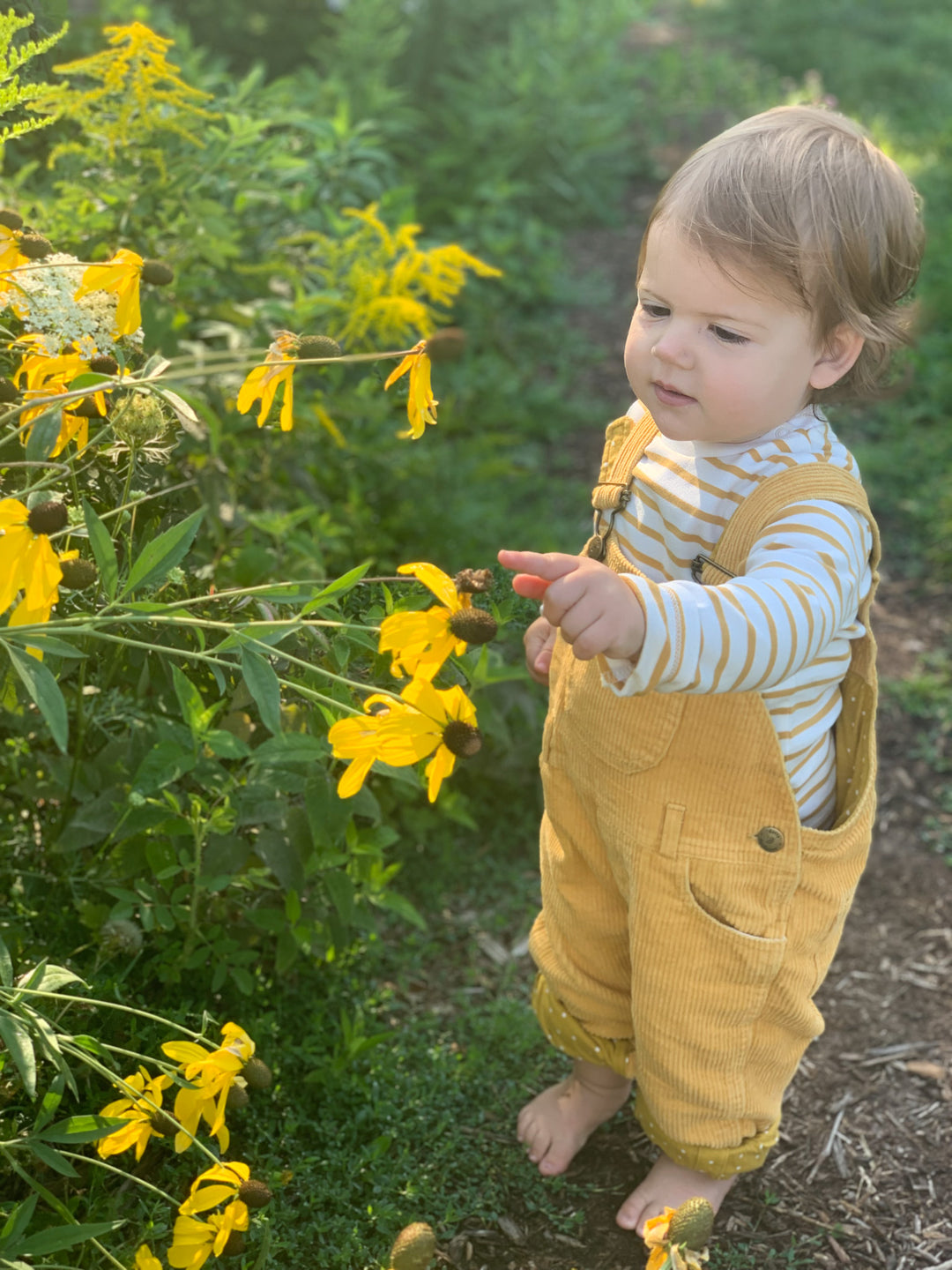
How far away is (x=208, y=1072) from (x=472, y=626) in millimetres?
621

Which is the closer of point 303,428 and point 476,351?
point 303,428

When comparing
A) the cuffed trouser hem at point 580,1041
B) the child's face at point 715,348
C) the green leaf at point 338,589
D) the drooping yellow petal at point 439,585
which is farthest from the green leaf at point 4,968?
the child's face at point 715,348

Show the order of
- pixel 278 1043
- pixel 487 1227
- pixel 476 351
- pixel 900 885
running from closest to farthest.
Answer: pixel 487 1227
pixel 278 1043
pixel 900 885
pixel 476 351

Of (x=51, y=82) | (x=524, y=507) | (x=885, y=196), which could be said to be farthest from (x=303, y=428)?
(x=885, y=196)

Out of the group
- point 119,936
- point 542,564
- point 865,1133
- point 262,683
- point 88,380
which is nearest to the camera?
point 542,564

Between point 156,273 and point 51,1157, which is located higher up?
point 156,273

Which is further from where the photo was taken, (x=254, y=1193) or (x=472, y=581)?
(x=254, y=1193)

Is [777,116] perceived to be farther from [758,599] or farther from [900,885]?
[900,885]

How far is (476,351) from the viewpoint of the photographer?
461 centimetres

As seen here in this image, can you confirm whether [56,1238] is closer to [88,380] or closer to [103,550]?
[103,550]

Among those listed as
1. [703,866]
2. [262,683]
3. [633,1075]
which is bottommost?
[633,1075]

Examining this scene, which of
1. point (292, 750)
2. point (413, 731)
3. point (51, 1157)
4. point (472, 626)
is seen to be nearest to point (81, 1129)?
point (51, 1157)

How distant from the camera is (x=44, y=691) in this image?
128cm

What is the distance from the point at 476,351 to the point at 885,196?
3162mm
